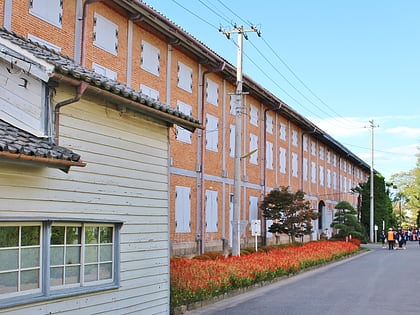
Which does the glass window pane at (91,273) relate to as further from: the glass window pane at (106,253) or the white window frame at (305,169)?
the white window frame at (305,169)

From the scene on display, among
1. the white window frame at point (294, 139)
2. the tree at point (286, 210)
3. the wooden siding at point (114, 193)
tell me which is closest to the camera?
the wooden siding at point (114, 193)

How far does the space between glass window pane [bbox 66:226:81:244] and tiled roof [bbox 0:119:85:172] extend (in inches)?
49.3

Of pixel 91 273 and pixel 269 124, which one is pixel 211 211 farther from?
pixel 91 273

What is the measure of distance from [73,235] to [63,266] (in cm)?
48

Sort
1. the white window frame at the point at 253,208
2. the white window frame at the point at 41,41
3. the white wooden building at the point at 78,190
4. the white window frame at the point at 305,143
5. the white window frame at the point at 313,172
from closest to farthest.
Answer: the white wooden building at the point at 78,190, the white window frame at the point at 41,41, the white window frame at the point at 253,208, the white window frame at the point at 305,143, the white window frame at the point at 313,172

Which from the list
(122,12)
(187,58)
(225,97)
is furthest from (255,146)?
(122,12)

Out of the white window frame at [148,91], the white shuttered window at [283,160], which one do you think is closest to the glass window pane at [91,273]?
the white window frame at [148,91]

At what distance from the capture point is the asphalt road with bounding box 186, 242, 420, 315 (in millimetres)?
14023

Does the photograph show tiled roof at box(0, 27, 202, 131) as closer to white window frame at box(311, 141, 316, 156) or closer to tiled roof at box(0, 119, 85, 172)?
tiled roof at box(0, 119, 85, 172)

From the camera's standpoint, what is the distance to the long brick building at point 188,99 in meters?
19.0

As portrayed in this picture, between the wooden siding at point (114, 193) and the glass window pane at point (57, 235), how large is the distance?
0.22 m

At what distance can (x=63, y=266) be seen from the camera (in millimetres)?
8617

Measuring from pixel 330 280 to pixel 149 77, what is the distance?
32.3ft

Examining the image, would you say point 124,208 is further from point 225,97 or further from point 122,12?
point 225,97
